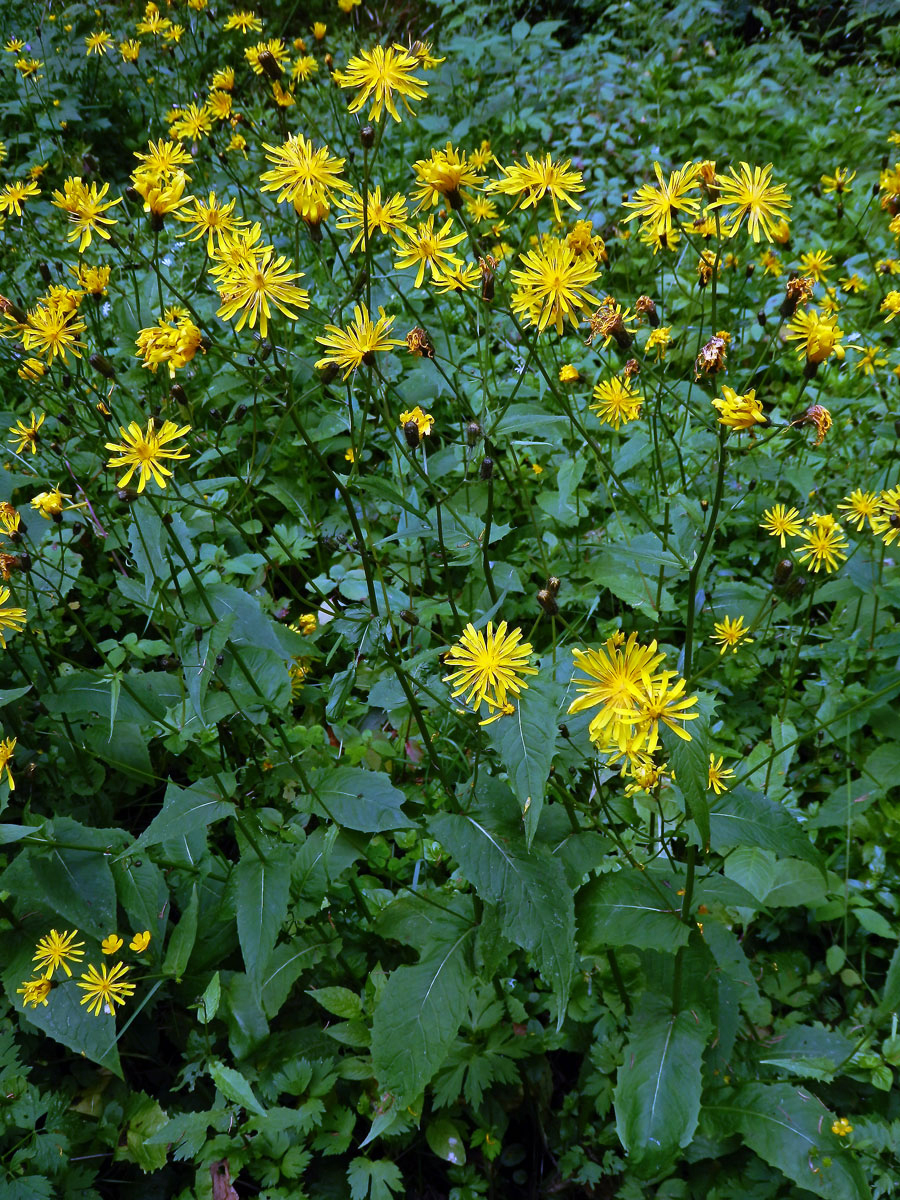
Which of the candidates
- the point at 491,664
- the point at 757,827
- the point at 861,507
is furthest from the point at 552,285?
the point at 861,507

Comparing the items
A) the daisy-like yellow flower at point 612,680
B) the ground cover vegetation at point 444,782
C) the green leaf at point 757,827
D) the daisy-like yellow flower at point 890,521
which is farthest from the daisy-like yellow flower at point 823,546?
the daisy-like yellow flower at point 612,680

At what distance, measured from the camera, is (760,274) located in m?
4.61

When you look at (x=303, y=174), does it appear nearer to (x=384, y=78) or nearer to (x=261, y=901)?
(x=384, y=78)

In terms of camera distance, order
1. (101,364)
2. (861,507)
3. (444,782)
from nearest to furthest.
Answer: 1. (444,782)
2. (101,364)
3. (861,507)

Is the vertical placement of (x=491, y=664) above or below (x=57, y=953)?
above

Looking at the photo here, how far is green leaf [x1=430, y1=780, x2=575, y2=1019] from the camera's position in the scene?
1568mm

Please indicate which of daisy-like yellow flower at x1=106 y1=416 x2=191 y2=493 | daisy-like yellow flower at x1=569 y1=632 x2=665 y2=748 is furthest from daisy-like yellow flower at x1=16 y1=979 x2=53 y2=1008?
daisy-like yellow flower at x1=569 y1=632 x2=665 y2=748

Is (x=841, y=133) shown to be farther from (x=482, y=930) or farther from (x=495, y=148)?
(x=482, y=930)

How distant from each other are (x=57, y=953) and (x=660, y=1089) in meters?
1.49

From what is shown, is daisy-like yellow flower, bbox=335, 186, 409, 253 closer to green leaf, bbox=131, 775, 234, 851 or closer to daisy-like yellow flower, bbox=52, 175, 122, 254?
daisy-like yellow flower, bbox=52, 175, 122, 254

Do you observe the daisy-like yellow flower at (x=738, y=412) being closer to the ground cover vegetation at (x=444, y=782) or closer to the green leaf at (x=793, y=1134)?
the ground cover vegetation at (x=444, y=782)

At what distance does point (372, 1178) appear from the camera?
192cm

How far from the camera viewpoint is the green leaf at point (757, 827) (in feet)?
5.46

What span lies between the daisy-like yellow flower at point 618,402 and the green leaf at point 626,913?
168cm
